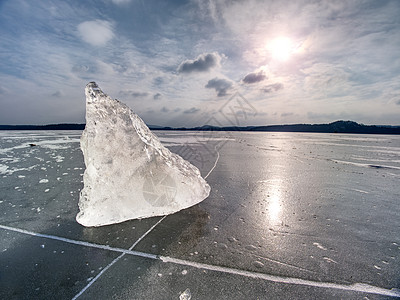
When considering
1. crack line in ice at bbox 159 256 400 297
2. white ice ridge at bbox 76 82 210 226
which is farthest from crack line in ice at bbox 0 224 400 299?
white ice ridge at bbox 76 82 210 226

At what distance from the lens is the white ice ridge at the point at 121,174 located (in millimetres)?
3379

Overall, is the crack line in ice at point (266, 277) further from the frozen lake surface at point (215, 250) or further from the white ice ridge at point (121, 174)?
the white ice ridge at point (121, 174)

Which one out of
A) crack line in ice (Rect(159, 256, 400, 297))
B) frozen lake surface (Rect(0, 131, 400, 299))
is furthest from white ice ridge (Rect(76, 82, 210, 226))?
crack line in ice (Rect(159, 256, 400, 297))

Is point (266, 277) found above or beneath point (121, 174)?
beneath

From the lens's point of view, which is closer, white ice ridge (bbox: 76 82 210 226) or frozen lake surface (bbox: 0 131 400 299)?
frozen lake surface (bbox: 0 131 400 299)

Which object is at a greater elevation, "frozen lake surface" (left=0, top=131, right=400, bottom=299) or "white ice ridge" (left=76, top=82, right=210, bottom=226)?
"white ice ridge" (left=76, top=82, right=210, bottom=226)

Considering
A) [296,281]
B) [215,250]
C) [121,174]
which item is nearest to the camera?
[296,281]

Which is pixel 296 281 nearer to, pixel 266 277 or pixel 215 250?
pixel 266 277

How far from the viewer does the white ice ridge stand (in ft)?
11.1

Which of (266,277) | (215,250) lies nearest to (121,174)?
(215,250)

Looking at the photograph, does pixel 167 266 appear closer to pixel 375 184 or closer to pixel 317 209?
pixel 317 209

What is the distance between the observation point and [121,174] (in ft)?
11.7

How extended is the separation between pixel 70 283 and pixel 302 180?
5.92 meters

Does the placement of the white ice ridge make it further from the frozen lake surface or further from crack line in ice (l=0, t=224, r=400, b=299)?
crack line in ice (l=0, t=224, r=400, b=299)
